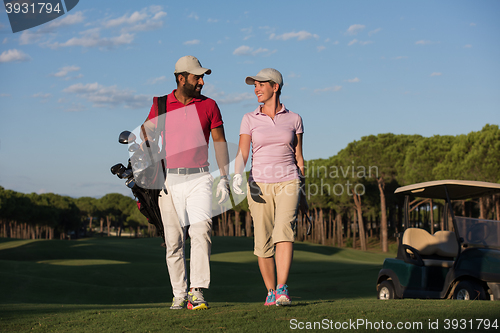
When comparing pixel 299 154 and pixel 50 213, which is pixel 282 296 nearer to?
pixel 299 154

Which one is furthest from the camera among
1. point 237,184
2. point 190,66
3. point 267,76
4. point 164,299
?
point 164,299

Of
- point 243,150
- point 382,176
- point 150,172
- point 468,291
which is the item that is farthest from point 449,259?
point 382,176

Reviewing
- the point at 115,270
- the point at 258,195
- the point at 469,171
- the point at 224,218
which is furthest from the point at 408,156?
→ the point at 258,195

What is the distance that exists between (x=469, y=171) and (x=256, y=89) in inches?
1396

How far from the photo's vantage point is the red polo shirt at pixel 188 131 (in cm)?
551

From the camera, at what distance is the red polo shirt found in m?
5.51

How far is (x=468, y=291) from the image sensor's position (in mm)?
7953

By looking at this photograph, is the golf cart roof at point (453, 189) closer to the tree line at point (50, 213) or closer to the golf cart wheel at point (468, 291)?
the golf cart wheel at point (468, 291)

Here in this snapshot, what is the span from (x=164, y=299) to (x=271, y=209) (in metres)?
12.8

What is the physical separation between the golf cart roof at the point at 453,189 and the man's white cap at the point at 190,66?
17.3 ft

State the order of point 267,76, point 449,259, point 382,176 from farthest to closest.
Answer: point 382,176 < point 449,259 < point 267,76

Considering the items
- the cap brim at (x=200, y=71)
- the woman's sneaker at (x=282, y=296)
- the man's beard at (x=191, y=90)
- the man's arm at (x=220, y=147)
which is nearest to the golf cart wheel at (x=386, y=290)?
the woman's sneaker at (x=282, y=296)

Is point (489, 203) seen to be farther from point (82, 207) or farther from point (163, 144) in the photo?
point (82, 207)

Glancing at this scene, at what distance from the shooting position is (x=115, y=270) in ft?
79.2
